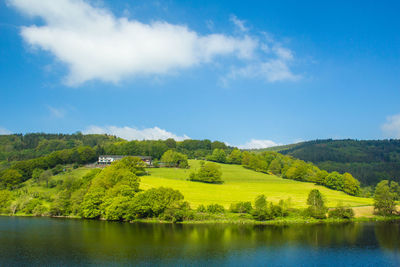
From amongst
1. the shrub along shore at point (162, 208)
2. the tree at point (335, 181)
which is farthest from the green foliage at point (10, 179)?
the tree at point (335, 181)

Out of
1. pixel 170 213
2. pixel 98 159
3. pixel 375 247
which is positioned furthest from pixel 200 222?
pixel 98 159

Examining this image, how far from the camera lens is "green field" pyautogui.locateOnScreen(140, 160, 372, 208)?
8358 cm

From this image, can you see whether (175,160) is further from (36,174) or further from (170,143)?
(36,174)

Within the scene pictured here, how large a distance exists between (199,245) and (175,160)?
93862 millimetres

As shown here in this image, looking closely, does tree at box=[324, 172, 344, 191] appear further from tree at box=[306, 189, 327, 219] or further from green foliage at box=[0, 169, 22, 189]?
green foliage at box=[0, 169, 22, 189]

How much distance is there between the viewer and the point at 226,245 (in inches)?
1763

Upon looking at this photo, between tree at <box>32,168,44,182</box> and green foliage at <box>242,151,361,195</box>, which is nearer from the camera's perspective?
green foliage at <box>242,151,361,195</box>

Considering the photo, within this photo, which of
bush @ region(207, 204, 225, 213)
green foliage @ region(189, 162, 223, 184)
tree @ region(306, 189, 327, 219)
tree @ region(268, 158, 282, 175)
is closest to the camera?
tree @ region(306, 189, 327, 219)

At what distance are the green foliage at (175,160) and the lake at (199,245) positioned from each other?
72.1 m

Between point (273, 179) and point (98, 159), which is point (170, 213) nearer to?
point (273, 179)

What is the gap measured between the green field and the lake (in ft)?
68.7

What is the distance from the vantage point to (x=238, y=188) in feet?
326

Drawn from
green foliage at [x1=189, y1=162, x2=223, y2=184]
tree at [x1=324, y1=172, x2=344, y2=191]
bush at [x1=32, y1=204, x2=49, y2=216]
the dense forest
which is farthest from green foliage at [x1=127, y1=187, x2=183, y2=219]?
tree at [x1=324, y1=172, x2=344, y2=191]

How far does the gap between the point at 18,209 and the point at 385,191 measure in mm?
103239
